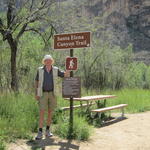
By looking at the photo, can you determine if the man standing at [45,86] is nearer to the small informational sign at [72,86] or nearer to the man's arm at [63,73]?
the man's arm at [63,73]

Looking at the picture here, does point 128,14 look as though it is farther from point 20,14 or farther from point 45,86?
point 45,86

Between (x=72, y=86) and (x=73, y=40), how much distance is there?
1.01 metres

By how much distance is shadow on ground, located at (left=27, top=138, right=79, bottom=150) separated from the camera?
216 inches

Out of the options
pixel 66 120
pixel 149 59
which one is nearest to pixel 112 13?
pixel 149 59

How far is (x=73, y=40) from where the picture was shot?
6562 millimetres

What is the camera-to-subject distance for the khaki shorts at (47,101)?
6078 millimetres

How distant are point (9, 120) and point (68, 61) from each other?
177 cm

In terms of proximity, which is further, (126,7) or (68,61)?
(126,7)

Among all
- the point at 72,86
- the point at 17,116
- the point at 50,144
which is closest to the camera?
the point at 50,144

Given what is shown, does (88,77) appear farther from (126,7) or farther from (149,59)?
(126,7)

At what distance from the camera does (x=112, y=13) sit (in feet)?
364

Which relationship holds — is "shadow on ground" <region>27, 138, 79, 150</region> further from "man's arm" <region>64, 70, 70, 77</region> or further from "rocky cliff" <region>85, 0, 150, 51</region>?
"rocky cliff" <region>85, 0, 150, 51</region>

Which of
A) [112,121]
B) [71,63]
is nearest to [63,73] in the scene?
[71,63]

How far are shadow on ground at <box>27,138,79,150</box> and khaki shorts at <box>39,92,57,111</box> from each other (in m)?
0.67
